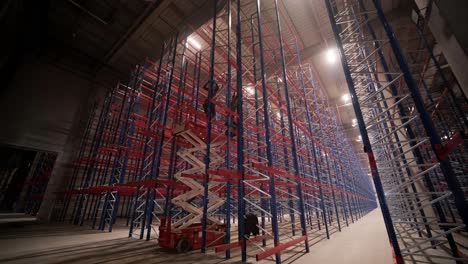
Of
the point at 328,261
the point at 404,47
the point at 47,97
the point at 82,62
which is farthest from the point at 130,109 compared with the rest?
the point at 404,47

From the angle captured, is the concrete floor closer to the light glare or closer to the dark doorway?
the dark doorway

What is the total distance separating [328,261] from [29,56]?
21154mm

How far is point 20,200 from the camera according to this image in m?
20.2

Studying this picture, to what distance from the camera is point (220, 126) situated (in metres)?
9.25

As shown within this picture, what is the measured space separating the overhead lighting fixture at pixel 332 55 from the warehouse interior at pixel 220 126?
0.25 m

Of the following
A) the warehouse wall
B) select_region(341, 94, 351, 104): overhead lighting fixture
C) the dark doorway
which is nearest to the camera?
the warehouse wall

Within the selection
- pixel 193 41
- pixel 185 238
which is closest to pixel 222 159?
pixel 185 238

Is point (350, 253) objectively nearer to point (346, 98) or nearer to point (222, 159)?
point (222, 159)

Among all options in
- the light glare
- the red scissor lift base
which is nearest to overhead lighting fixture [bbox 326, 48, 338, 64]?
the light glare

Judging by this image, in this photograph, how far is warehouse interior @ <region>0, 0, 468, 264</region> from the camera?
5.73m

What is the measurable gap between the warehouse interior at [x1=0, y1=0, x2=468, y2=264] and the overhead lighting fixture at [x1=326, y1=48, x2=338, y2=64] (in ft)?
0.81

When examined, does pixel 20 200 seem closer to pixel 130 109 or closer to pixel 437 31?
pixel 130 109

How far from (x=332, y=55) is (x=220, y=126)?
473 inches

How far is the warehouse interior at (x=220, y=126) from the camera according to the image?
5730 millimetres
